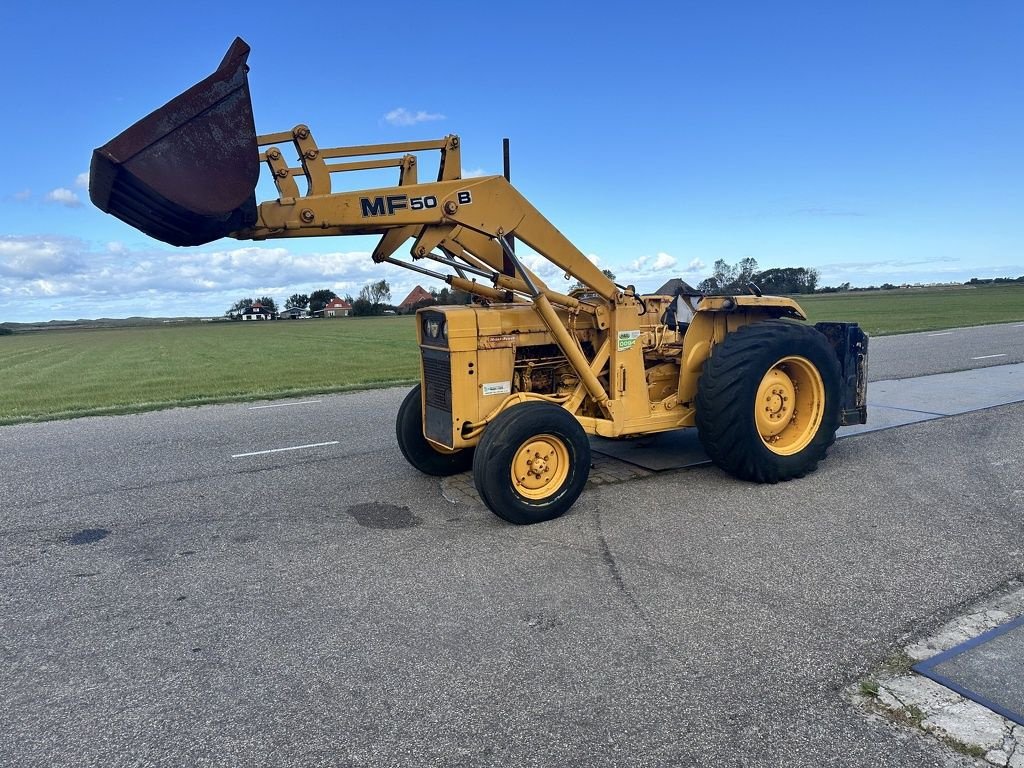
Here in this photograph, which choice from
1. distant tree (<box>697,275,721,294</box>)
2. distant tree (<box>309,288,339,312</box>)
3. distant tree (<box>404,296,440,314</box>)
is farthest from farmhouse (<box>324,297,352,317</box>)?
distant tree (<box>697,275,721,294</box>)

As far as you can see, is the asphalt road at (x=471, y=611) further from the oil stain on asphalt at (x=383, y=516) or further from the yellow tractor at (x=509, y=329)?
the yellow tractor at (x=509, y=329)

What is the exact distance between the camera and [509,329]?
5762 millimetres

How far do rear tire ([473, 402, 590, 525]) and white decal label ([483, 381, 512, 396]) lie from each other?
0.40m

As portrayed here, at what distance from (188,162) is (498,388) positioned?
2645mm

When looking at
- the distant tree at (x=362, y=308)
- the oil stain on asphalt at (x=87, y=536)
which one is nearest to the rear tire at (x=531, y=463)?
the oil stain on asphalt at (x=87, y=536)

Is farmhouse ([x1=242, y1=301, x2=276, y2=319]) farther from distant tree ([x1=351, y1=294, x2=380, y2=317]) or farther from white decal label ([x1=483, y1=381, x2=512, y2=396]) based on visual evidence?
white decal label ([x1=483, y1=381, x2=512, y2=396])

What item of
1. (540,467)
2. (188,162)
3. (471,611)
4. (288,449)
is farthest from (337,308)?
(471,611)

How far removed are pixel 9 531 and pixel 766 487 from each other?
583cm

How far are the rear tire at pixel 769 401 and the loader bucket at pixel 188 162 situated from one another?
378 cm

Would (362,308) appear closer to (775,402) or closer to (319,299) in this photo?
(319,299)

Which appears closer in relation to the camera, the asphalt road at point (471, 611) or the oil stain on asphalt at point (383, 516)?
the asphalt road at point (471, 611)

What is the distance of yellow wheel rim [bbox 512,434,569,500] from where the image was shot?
17.3 ft

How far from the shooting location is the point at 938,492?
5.80 metres

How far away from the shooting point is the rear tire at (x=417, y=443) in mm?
6414
